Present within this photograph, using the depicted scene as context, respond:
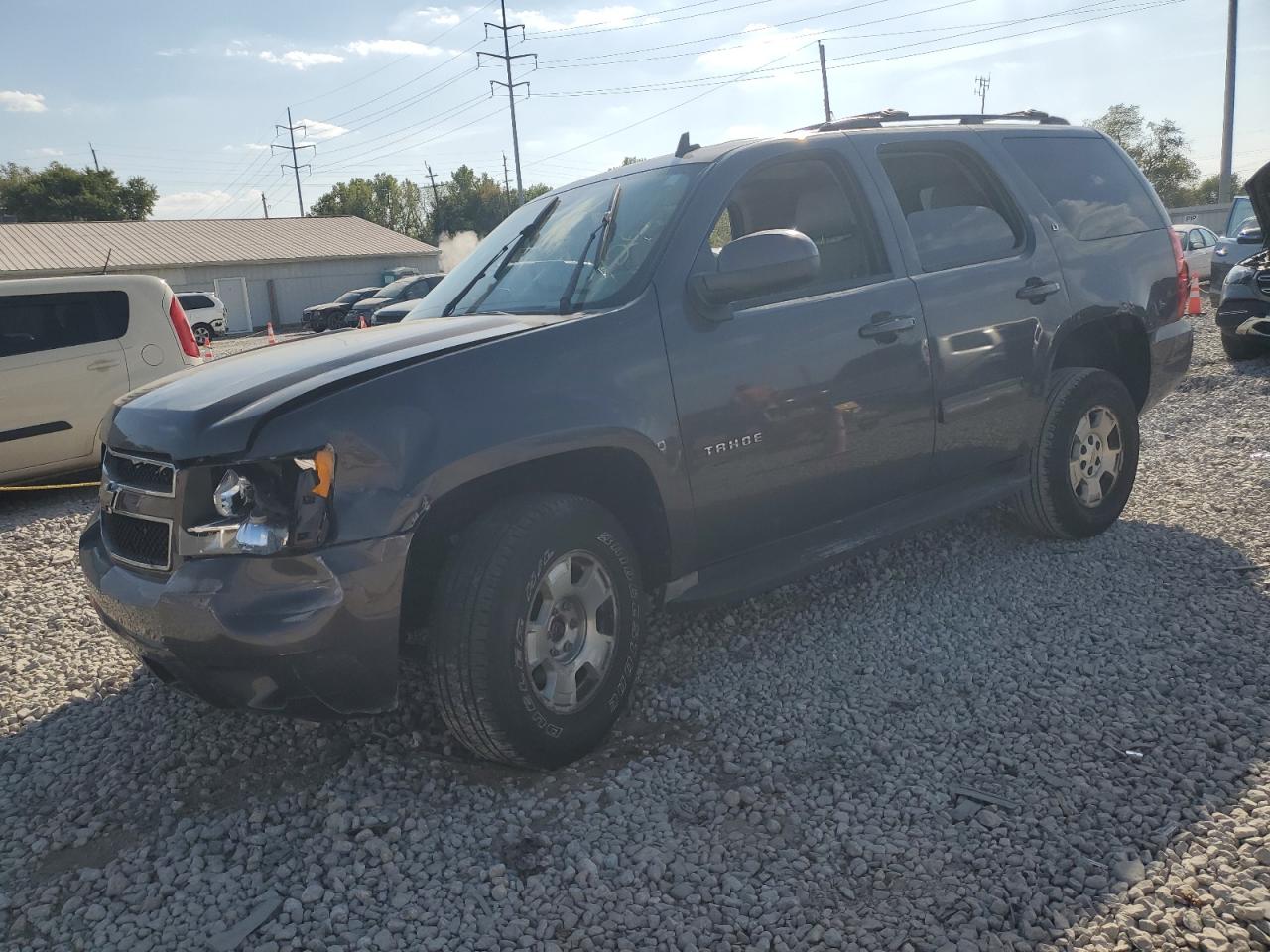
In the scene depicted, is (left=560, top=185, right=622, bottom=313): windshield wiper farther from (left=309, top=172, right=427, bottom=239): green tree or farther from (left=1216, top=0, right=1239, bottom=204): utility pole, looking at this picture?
(left=309, top=172, right=427, bottom=239): green tree

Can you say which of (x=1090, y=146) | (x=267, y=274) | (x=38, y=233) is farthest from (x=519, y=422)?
(x=38, y=233)

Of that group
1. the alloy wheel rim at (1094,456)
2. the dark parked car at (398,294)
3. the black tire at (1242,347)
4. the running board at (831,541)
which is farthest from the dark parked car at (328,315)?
the running board at (831,541)

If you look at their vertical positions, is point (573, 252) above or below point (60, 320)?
below

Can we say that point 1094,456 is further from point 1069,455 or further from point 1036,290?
point 1036,290


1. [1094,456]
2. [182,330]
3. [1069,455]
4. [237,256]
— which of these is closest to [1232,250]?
[1094,456]

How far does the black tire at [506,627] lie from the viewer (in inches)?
112

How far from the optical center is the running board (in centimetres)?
348

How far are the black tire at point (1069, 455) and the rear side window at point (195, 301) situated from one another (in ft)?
105

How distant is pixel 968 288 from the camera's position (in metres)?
4.29

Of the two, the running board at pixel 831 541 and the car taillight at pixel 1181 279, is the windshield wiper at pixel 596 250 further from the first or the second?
the car taillight at pixel 1181 279

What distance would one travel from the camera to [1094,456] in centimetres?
498

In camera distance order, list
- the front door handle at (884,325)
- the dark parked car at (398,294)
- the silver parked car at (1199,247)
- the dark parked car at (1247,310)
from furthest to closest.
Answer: the dark parked car at (398,294)
the silver parked car at (1199,247)
the dark parked car at (1247,310)
the front door handle at (884,325)

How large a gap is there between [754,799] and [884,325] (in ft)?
6.34

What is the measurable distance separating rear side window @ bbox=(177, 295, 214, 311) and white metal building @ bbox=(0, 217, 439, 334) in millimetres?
8073
